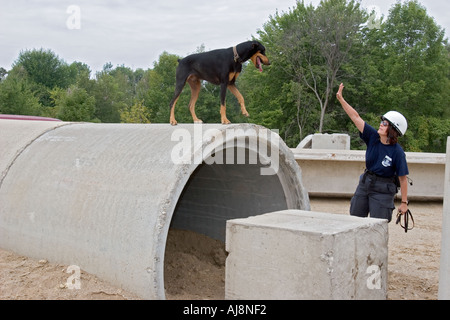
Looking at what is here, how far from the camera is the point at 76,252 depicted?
4160mm

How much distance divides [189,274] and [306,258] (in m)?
2.20

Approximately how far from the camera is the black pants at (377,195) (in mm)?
4762

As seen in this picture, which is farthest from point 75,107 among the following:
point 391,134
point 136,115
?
point 391,134

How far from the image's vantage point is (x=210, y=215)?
243 inches

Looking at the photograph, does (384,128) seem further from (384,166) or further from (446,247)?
(446,247)

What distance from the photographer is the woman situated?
466 cm

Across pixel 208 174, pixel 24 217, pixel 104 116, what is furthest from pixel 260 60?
pixel 104 116

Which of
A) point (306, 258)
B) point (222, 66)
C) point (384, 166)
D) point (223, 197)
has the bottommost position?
point (306, 258)

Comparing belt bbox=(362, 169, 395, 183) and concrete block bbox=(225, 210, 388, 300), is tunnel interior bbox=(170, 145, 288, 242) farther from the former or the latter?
concrete block bbox=(225, 210, 388, 300)

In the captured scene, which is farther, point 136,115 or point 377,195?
point 136,115

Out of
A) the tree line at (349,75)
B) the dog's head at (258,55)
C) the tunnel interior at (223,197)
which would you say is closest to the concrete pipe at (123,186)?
the tunnel interior at (223,197)

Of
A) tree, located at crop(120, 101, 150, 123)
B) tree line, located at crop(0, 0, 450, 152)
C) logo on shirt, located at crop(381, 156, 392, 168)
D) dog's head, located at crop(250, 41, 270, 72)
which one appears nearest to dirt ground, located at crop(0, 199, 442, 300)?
logo on shirt, located at crop(381, 156, 392, 168)

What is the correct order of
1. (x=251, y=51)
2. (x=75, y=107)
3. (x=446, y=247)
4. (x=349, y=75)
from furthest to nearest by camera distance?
(x=75, y=107) < (x=349, y=75) < (x=251, y=51) < (x=446, y=247)
